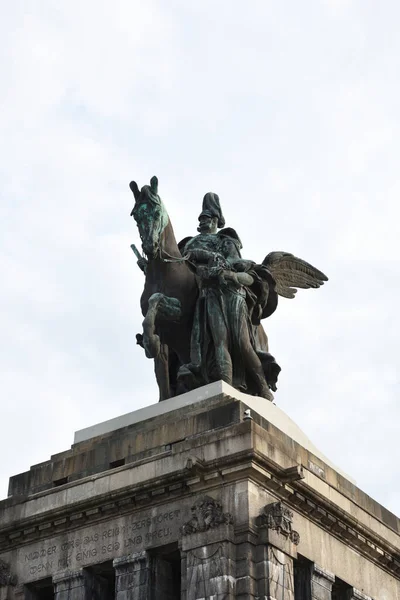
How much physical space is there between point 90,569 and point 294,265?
12063mm

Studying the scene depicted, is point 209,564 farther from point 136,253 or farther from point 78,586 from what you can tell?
point 136,253

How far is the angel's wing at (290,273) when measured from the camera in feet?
122

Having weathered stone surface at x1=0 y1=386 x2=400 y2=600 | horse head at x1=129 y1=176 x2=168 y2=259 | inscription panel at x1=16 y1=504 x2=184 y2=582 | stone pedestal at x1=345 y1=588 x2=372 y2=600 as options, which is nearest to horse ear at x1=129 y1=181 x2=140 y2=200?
horse head at x1=129 y1=176 x2=168 y2=259

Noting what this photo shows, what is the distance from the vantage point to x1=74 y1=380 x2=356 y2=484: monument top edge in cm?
3216

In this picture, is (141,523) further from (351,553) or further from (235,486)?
(351,553)

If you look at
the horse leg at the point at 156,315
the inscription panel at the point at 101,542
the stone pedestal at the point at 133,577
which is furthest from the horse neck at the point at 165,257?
the stone pedestal at the point at 133,577

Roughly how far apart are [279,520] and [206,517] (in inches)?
66.1

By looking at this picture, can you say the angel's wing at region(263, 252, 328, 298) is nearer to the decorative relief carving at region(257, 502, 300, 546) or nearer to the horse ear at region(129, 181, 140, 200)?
the horse ear at region(129, 181, 140, 200)

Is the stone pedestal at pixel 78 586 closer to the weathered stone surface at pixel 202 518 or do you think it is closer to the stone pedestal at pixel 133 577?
the weathered stone surface at pixel 202 518

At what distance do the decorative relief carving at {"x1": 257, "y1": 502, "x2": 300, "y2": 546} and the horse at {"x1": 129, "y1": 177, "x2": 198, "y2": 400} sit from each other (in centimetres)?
622

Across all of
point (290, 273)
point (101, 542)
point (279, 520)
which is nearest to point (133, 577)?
point (101, 542)

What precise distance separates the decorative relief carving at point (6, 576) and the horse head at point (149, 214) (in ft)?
29.9

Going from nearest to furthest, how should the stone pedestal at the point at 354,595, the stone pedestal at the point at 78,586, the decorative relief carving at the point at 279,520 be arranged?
1. the decorative relief carving at the point at 279,520
2. the stone pedestal at the point at 78,586
3. the stone pedestal at the point at 354,595

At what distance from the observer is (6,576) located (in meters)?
31.8
